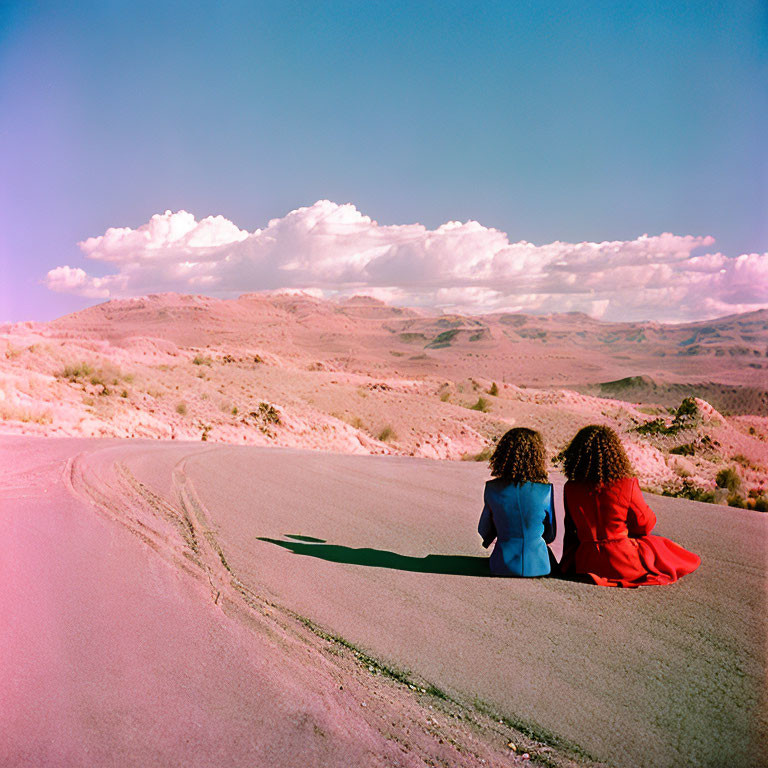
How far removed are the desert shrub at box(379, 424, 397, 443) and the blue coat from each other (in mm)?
15993

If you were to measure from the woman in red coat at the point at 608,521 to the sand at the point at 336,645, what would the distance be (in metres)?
0.16

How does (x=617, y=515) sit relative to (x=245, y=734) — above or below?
above

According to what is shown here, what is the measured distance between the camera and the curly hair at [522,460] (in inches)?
190

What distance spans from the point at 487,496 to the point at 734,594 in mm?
2057

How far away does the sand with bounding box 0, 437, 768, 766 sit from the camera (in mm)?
2928

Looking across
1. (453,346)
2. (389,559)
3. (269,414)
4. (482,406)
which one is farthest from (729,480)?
(453,346)

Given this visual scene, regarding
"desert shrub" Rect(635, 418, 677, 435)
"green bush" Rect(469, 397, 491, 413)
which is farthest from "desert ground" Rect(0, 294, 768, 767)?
"green bush" Rect(469, 397, 491, 413)

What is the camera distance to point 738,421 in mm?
26812

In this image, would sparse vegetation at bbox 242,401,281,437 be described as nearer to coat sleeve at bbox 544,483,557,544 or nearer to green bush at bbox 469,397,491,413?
coat sleeve at bbox 544,483,557,544

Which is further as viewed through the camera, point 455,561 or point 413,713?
point 455,561

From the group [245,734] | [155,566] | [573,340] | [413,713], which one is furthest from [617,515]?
[573,340]

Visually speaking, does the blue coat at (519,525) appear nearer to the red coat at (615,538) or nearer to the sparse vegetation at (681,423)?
the red coat at (615,538)

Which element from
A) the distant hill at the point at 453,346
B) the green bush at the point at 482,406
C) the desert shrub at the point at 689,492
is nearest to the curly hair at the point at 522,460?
the desert shrub at the point at 689,492

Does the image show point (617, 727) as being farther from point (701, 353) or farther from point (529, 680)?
point (701, 353)
